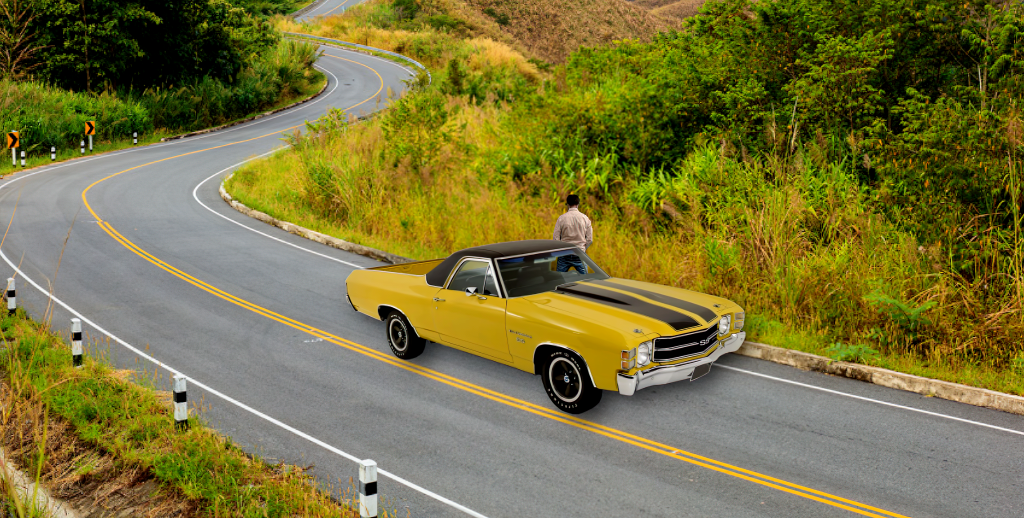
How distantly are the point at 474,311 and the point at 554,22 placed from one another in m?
94.8

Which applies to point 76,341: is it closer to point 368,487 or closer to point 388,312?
point 388,312

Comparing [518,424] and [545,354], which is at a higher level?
[545,354]

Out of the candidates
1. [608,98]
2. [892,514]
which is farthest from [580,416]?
[608,98]

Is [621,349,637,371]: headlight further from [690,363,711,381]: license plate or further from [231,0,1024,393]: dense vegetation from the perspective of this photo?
[231,0,1024,393]: dense vegetation

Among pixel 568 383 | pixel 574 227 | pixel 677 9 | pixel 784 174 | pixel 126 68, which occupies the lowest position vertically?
pixel 568 383

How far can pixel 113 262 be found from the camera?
15109 millimetres

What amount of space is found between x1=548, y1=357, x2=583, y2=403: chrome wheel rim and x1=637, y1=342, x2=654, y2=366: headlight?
2.33 ft

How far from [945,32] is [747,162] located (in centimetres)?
372

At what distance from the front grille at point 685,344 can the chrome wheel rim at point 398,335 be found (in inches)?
139

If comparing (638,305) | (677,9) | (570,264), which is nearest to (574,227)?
(570,264)

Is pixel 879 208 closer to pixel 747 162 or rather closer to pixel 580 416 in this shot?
pixel 747 162

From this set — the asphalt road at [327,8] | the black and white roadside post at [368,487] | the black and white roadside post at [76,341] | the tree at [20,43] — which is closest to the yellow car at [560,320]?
the black and white roadside post at [368,487]

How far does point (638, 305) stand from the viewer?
8.08 m

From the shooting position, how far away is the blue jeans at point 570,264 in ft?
30.2
